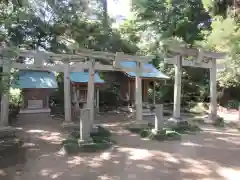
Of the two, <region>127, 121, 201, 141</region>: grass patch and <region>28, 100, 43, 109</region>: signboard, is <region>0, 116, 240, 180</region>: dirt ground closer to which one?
<region>127, 121, 201, 141</region>: grass patch

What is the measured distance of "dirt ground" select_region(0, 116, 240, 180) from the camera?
542cm

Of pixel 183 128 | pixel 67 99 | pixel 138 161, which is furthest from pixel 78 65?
pixel 138 161

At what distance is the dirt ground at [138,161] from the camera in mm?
5422

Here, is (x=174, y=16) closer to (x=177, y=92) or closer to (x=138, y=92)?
(x=177, y=92)

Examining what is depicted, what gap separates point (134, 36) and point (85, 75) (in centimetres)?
792

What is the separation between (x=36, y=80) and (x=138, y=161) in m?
11.6

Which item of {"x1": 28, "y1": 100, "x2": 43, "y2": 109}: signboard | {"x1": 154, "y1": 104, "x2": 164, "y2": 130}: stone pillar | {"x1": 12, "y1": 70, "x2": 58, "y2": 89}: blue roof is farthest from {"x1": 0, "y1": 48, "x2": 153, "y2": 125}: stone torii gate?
{"x1": 28, "y1": 100, "x2": 43, "y2": 109}: signboard

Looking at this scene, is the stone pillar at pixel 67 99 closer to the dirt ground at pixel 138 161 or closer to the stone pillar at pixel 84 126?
the dirt ground at pixel 138 161

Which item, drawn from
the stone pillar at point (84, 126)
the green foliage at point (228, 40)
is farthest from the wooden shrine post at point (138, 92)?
the green foliage at point (228, 40)

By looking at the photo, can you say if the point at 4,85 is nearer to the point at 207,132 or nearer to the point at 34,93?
the point at 207,132

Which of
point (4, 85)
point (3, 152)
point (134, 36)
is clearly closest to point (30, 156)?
point (3, 152)

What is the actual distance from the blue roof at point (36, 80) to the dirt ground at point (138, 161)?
6.80 meters

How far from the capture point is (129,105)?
1881cm

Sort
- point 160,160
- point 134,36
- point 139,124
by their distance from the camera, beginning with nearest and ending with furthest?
point 160,160, point 139,124, point 134,36
